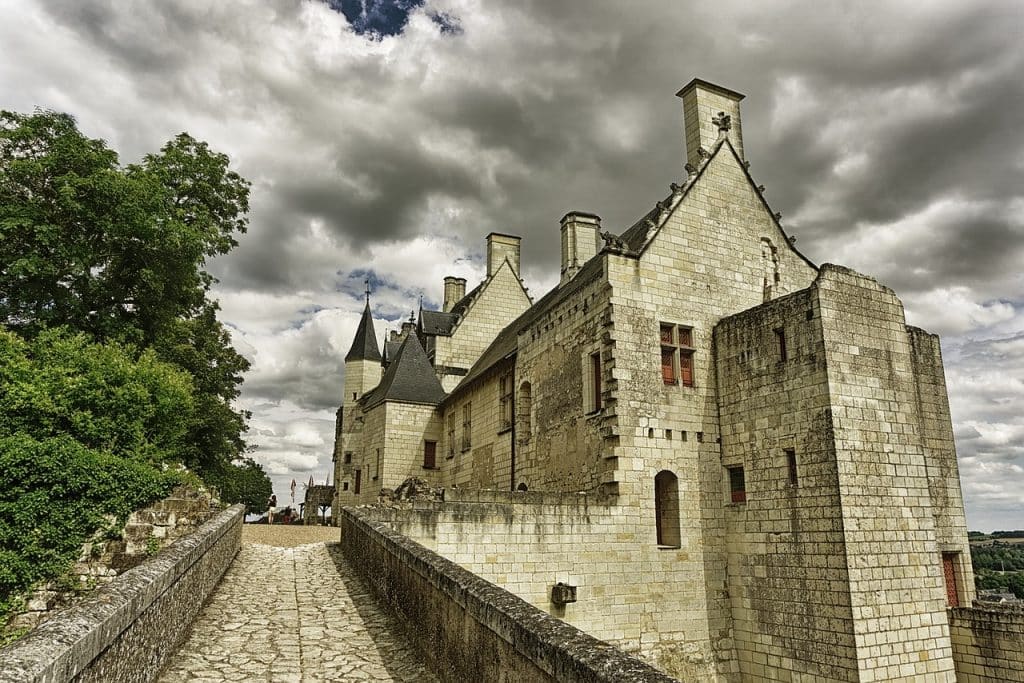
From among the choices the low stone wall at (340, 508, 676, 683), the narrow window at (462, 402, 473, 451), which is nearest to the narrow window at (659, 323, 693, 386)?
the low stone wall at (340, 508, 676, 683)

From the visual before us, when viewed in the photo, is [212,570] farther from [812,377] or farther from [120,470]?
[812,377]

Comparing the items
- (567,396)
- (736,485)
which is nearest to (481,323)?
(567,396)

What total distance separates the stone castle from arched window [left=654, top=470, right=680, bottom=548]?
0.04 metres

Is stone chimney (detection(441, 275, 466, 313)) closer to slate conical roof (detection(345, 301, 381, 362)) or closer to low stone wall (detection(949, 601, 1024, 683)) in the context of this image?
slate conical roof (detection(345, 301, 381, 362))

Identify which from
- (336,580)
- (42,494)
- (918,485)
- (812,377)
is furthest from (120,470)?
(918,485)

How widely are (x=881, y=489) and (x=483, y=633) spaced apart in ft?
A: 30.1

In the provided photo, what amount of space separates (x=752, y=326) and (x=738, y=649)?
19.9ft

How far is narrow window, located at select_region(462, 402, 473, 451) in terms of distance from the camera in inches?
837

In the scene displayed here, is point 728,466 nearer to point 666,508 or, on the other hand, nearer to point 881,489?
point 666,508

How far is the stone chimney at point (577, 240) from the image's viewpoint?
22.1 metres

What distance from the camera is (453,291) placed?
33375 millimetres

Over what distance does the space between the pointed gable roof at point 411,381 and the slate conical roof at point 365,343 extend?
6.97m

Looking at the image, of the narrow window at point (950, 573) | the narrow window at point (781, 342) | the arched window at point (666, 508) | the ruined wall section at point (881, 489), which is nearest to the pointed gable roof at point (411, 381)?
the arched window at point (666, 508)

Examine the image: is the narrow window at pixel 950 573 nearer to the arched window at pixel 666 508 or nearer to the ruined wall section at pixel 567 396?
the arched window at pixel 666 508
